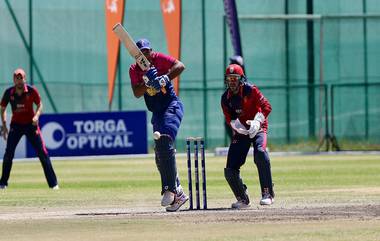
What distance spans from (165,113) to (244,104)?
41.5 inches

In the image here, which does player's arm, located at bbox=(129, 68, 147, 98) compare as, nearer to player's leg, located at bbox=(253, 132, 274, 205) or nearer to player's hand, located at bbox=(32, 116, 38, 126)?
player's leg, located at bbox=(253, 132, 274, 205)

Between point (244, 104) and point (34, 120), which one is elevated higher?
point (244, 104)

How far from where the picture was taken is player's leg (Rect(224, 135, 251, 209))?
1634 centimetres

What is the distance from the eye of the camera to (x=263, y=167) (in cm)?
1642

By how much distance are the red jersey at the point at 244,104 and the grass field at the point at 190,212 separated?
1140mm

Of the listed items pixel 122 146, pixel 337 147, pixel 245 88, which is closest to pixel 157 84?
pixel 245 88

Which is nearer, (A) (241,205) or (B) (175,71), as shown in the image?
(B) (175,71)

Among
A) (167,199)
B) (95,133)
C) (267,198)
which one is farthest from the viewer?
(95,133)

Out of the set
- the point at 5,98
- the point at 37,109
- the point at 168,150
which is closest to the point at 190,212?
the point at 168,150

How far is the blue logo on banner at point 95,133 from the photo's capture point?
3650 centimetres

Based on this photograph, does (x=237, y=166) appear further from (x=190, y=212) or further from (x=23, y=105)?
(x=23, y=105)


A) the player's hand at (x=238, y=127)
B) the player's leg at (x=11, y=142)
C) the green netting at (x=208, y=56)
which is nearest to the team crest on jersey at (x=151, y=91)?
the player's hand at (x=238, y=127)

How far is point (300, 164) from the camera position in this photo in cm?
3053

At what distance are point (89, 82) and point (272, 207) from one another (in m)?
29.2
